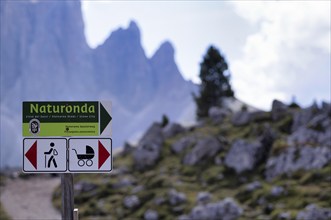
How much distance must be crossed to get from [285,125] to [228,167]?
14.8 m

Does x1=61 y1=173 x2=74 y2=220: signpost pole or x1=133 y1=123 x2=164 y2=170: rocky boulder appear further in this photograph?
x1=133 y1=123 x2=164 y2=170: rocky boulder

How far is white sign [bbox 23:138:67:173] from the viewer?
10.7 meters

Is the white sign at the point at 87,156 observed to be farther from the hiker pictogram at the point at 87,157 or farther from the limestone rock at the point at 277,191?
the limestone rock at the point at 277,191

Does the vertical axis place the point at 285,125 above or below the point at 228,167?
above

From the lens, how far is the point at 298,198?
5228cm

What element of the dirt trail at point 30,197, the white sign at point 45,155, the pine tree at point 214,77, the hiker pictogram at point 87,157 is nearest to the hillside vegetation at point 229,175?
the dirt trail at point 30,197

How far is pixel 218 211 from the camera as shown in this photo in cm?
5134

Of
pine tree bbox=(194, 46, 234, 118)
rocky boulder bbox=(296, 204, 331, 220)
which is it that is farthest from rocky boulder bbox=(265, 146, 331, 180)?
pine tree bbox=(194, 46, 234, 118)

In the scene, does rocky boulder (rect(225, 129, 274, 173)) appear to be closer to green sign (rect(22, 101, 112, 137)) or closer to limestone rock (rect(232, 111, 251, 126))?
limestone rock (rect(232, 111, 251, 126))

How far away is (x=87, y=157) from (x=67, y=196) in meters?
0.93

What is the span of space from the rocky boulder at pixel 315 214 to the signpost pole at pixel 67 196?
37079mm

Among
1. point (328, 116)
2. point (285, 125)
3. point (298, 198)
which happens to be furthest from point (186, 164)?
point (298, 198)

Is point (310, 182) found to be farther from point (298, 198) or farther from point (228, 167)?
point (228, 167)

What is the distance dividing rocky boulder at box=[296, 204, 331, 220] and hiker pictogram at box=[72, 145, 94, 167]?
122 feet
